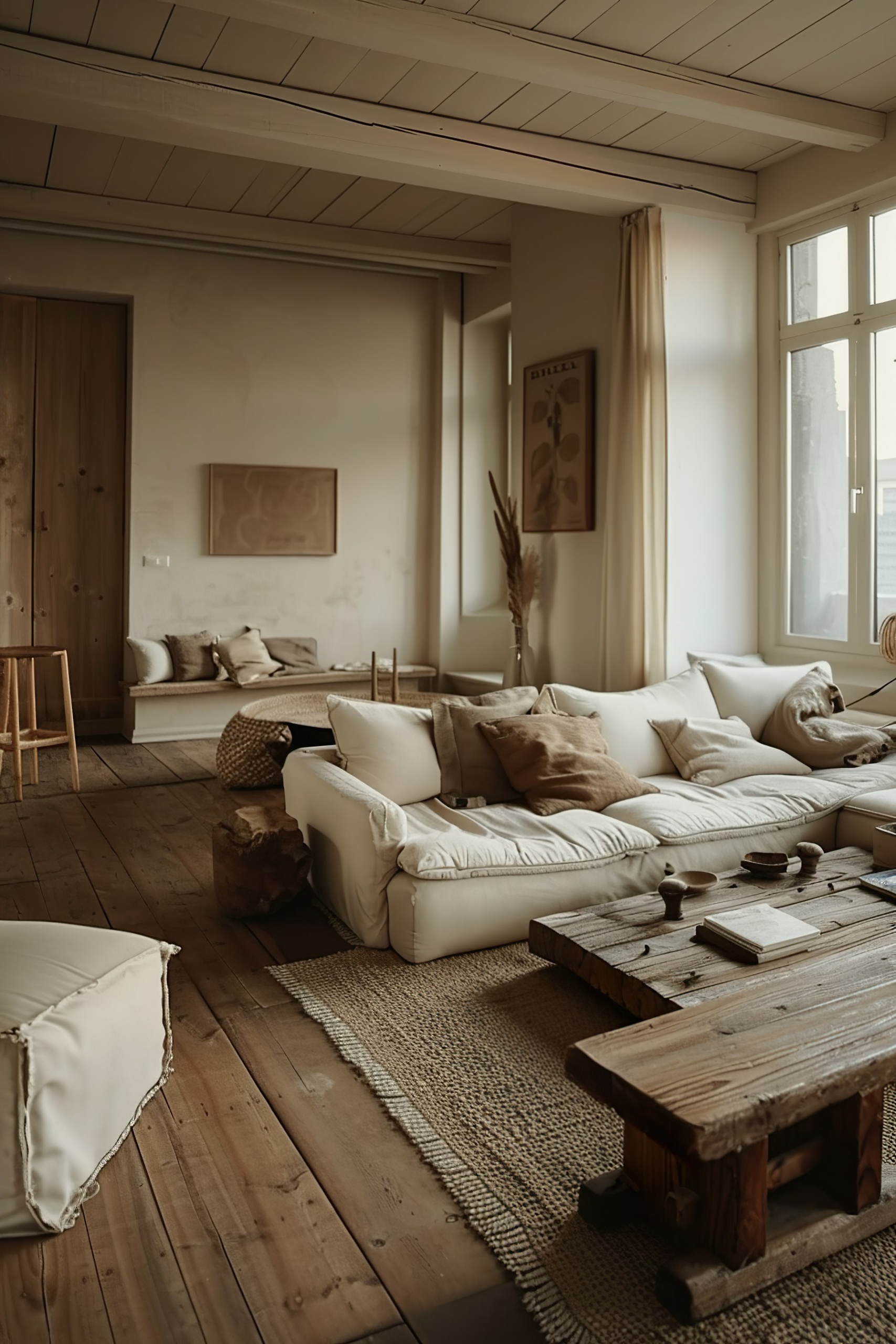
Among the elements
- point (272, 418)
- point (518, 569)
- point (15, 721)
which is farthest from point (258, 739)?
point (272, 418)

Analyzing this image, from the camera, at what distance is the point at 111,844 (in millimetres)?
4352

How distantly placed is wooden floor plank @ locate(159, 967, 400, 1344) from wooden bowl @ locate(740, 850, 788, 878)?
4.98ft

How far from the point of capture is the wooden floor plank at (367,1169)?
177cm

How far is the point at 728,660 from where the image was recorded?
4.91 metres

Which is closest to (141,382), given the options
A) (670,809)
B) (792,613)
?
(792,613)

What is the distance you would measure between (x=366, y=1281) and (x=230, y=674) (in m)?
5.27

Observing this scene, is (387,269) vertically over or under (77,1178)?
over

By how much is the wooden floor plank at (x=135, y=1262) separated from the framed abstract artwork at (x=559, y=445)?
4.31 m

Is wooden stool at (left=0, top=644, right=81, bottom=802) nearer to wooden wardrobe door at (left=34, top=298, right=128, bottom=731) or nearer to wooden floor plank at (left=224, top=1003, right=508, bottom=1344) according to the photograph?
wooden wardrobe door at (left=34, top=298, right=128, bottom=731)

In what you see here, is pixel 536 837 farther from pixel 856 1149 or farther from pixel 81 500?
pixel 81 500

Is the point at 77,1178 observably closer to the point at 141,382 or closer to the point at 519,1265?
the point at 519,1265

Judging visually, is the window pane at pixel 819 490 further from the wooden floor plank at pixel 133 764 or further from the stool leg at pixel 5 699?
the stool leg at pixel 5 699

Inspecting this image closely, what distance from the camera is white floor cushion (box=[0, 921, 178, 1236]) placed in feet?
5.97

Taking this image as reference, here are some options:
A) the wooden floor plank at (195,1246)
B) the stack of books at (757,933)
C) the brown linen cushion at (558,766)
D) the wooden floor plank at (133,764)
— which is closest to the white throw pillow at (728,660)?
the brown linen cushion at (558,766)
